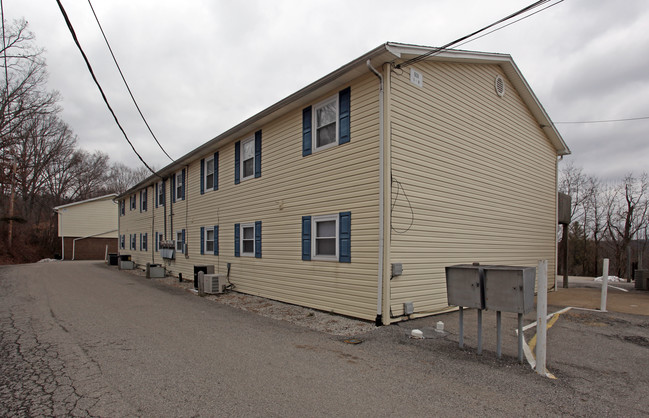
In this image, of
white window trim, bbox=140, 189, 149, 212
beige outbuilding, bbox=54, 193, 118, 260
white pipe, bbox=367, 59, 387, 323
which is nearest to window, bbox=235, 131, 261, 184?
white pipe, bbox=367, 59, 387, 323

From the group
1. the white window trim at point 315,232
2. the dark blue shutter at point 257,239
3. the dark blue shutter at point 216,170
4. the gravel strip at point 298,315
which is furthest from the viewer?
the dark blue shutter at point 216,170

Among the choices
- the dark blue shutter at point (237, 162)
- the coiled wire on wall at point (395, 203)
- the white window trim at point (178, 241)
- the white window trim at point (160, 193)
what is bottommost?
the white window trim at point (178, 241)

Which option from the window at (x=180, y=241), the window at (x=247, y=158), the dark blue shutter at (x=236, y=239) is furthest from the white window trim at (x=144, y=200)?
the window at (x=247, y=158)

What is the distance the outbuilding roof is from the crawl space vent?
0.32 metres

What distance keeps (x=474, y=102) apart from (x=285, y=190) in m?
5.47

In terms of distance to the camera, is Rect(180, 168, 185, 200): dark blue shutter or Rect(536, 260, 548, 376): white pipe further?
Rect(180, 168, 185, 200): dark blue shutter

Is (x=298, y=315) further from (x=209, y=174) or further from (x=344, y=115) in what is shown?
(x=209, y=174)

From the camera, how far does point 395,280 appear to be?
291 inches

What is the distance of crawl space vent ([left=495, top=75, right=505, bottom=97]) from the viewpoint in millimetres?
10797

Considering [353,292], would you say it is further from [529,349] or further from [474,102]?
[474,102]

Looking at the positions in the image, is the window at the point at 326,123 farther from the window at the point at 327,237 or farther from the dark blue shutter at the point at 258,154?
the dark blue shutter at the point at 258,154

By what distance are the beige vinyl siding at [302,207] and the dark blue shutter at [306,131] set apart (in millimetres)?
171

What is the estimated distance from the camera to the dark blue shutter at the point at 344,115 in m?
8.32

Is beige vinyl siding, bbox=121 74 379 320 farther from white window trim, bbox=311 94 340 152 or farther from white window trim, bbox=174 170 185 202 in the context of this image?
white window trim, bbox=174 170 185 202
